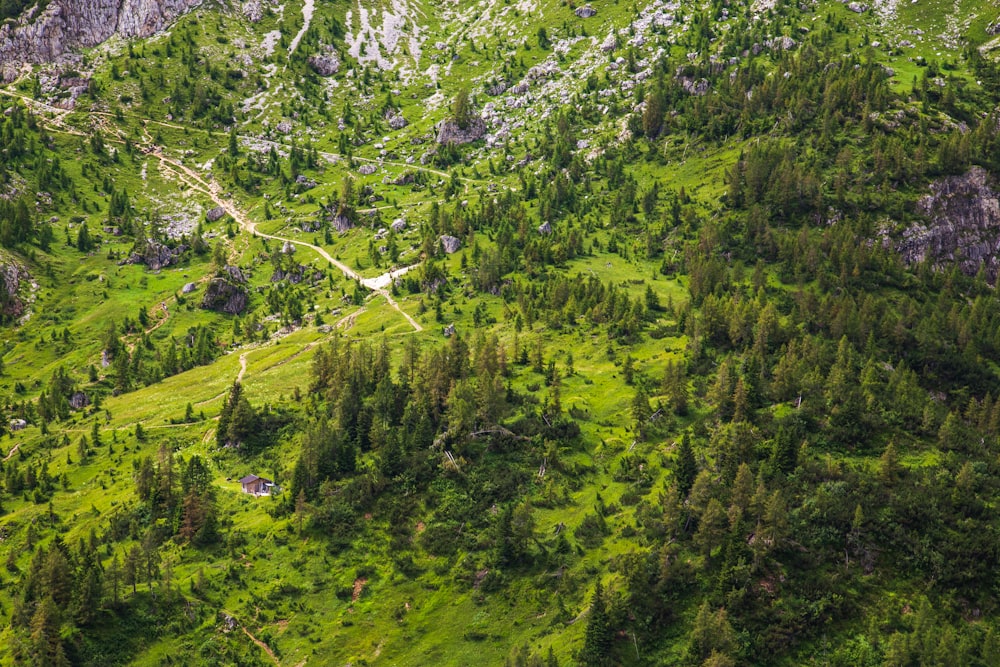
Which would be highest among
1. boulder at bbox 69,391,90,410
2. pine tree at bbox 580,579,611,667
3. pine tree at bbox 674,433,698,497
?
pine tree at bbox 674,433,698,497

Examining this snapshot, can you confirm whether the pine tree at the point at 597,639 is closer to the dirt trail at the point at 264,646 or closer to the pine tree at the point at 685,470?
the pine tree at the point at 685,470

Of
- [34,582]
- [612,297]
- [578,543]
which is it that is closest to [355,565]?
[578,543]

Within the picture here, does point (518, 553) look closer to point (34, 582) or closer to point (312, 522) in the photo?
point (312, 522)

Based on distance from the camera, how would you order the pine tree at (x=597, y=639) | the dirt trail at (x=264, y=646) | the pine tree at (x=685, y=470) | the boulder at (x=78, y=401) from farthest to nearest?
the boulder at (x=78, y=401)
the pine tree at (x=685, y=470)
the dirt trail at (x=264, y=646)
the pine tree at (x=597, y=639)

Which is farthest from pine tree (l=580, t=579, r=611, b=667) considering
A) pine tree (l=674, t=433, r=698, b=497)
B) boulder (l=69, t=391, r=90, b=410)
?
boulder (l=69, t=391, r=90, b=410)

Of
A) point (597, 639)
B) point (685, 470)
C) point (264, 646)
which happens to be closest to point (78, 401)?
point (264, 646)

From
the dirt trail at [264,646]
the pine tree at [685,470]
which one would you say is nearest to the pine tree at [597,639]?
the pine tree at [685,470]


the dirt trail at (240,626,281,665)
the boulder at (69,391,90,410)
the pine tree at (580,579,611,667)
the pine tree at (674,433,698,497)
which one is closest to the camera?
the pine tree at (580,579,611,667)

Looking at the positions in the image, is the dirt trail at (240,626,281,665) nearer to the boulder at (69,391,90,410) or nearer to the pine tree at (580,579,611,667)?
the pine tree at (580,579,611,667)

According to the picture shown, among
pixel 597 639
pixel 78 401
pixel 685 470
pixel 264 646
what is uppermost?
pixel 685 470

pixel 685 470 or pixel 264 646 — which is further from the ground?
pixel 685 470

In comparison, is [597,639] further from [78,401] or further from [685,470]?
[78,401]
